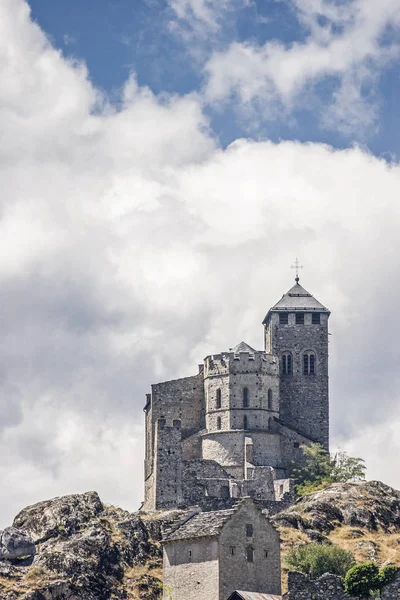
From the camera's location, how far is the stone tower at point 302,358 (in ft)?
461

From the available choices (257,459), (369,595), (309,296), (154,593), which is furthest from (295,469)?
(369,595)

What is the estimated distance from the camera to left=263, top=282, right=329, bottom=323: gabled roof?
473 feet

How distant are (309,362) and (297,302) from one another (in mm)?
6865

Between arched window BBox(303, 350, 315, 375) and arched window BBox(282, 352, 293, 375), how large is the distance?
4.87 ft

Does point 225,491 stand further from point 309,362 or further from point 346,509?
point 309,362

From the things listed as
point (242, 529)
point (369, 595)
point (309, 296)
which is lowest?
point (369, 595)

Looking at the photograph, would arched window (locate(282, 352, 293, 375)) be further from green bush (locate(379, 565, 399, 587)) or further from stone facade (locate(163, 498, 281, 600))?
green bush (locate(379, 565, 399, 587))

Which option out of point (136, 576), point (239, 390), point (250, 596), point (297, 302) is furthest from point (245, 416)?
point (250, 596)

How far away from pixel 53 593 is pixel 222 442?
43.6 metres

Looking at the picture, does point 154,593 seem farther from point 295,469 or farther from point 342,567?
point 295,469

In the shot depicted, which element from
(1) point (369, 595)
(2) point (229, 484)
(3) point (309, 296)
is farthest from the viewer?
(3) point (309, 296)

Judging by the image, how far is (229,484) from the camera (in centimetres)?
12644

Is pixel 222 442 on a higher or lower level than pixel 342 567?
higher

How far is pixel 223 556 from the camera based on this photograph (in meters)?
85.5
